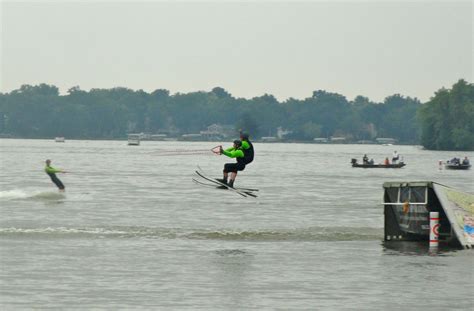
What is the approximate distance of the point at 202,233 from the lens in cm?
4116

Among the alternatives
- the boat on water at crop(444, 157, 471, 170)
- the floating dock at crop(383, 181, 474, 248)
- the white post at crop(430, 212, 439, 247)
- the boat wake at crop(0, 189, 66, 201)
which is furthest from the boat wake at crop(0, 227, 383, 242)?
the boat on water at crop(444, 157, 471, 170)

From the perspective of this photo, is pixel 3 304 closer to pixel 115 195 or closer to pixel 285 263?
pixel 285 263

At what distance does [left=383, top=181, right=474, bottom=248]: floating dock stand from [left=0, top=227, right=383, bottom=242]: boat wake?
194 centimetres

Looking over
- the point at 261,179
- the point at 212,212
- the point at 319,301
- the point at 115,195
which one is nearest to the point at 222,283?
the point at 319,301

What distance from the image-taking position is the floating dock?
114 ft

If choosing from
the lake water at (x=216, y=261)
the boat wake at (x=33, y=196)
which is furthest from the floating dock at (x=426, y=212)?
the boat wake at (x=33, y=196)

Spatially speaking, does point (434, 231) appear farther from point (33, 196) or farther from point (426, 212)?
point (33, 196)

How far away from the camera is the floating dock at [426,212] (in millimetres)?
34625

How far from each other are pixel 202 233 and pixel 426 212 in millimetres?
9140

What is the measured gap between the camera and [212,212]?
55406 mm

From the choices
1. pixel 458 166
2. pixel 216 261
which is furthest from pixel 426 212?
pixel 458 166

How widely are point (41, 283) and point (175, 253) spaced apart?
7.84 m

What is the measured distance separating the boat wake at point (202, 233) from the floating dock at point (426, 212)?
1944mm

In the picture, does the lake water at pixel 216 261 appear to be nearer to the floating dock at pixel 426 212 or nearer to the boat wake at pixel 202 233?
the boat wake at pixel 202 233
